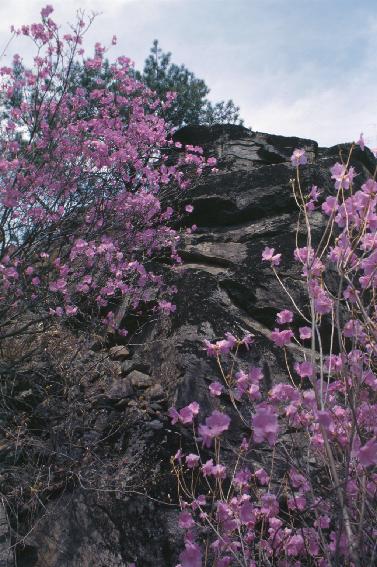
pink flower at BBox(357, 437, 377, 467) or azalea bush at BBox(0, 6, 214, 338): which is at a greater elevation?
azalea bush at BBox(0, 6, 214, 338)

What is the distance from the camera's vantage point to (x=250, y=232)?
20.1 feet

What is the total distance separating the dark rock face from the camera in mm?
3373

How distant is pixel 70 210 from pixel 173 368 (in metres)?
2.13

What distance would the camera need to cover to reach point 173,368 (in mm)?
4398

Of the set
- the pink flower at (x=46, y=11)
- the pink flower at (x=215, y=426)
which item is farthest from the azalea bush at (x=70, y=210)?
the pink flower at (x=215, y=426)

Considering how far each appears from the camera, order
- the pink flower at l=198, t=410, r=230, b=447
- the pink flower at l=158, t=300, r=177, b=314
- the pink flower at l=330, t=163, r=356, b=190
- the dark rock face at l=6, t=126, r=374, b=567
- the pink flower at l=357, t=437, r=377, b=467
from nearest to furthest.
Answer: the pink flower at l=357, t=437, r=377, b=467 → the pink flower at l=198, t=410, r=230, b=447 → the pink flower at l=330, t=163, r=356, b=190 → the dark rock face at l=6, t=126, r=374, b=567 → the pink flower at l=158, t=300, r=177, b=314

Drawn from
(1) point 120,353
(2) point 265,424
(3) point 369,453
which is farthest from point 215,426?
(1) point 120,353

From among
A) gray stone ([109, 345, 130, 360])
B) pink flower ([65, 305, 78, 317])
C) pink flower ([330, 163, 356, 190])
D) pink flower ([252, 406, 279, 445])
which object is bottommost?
gray stone ([109, 345, 130, 360])

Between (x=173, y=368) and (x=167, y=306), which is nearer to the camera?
(x=173, y=368)

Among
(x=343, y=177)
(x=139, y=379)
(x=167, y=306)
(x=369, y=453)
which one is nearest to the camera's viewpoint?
(x=369, y=453)

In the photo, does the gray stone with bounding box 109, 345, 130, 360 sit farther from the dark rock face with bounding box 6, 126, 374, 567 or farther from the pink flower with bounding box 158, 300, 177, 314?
the pink flower with bounding box 158, 300, 177, 314

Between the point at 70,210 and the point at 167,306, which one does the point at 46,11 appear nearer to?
the point at 70,210

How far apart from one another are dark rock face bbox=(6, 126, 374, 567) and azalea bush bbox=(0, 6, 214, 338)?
0.49m

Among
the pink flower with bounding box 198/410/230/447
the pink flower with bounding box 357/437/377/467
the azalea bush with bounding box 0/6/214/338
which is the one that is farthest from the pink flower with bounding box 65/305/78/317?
the pink flower with bounding box 357/437/377/467
